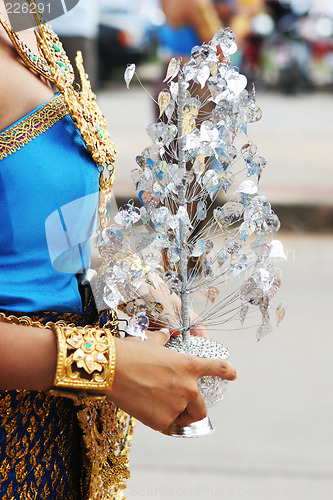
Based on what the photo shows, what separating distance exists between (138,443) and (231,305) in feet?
7.67

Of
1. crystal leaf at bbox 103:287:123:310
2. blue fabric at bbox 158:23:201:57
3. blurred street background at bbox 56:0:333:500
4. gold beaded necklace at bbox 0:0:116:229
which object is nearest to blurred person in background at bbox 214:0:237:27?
blurred street background at bbox 56:0:333:500

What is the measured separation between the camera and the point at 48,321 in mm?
1274

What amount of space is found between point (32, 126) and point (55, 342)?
12.6 inches

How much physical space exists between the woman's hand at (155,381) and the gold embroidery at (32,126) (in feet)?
1.04

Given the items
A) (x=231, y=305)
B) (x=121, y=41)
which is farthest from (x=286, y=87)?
(x=231, y=305)

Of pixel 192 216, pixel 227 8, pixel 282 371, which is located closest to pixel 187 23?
pixel 282 371

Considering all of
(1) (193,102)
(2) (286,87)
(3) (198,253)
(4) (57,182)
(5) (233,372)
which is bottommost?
(2) (286,87)

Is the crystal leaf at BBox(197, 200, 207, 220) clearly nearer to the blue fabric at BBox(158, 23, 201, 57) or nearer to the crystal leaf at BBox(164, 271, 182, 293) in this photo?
the crystal leaf at BBox(164, 271, 182, 293)

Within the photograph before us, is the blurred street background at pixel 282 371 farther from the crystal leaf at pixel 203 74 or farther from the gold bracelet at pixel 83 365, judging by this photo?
the crystal leaf at pixel 203 74

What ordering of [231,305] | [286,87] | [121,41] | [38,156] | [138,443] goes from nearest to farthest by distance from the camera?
[38,156] → [231,305] → [138,443] → [286,87] → [121,41]

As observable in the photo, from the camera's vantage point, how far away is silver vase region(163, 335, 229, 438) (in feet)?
4.17

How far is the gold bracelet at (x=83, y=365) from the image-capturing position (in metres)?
1.14

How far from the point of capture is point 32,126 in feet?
4.01

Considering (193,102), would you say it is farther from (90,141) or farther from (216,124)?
(90,141)
